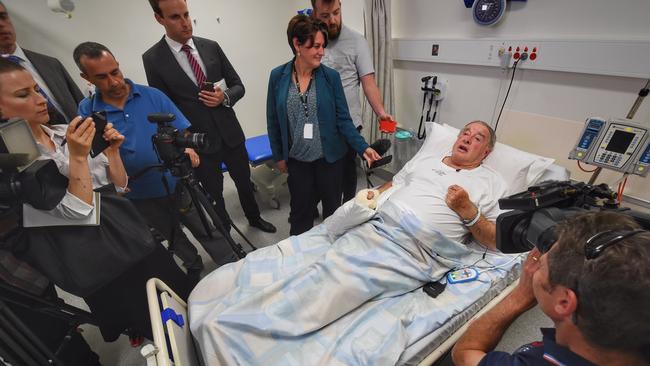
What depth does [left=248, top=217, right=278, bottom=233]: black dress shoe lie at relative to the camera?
2293 millimetres

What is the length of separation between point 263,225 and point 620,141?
2.17 m

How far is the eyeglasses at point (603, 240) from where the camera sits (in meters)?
0.54

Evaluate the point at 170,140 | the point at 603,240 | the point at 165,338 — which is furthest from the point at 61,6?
the point at 603,240

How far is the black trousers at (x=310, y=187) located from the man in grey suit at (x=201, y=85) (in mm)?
450

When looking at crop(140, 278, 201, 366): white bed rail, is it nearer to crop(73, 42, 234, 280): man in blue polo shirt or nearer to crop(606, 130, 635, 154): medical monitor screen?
crop(73, 42, 234, 280): man in blue polo shirt

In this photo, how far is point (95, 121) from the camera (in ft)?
3.42

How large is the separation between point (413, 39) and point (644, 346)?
234 cm

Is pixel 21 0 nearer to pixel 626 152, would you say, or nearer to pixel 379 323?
pixel 379 323

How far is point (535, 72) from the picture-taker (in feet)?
5.78

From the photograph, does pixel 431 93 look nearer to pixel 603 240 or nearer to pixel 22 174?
pixel 603 240

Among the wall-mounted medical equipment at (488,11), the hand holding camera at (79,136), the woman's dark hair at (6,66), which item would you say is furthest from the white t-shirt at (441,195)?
the woman's dark hair at (6,66)

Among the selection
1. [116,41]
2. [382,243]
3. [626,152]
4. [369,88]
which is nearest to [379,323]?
[382,243]

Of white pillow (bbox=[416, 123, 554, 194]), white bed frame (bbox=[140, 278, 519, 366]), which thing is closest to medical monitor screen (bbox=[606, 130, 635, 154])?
white pillow (bbox=[416, 123, 554, 194])

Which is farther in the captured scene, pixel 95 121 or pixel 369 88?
pixel 369 88
